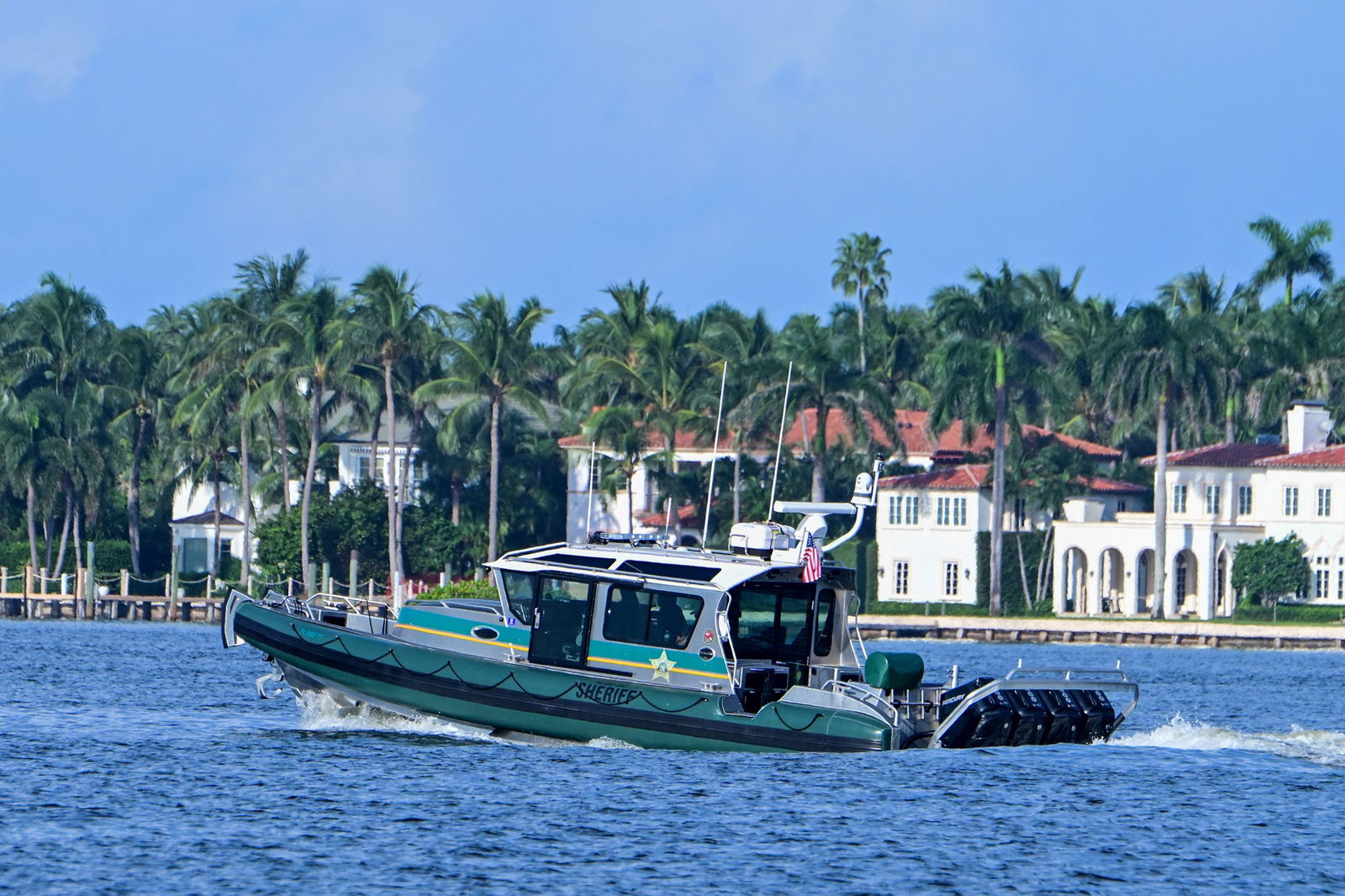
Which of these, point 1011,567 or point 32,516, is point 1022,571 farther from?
point 32,516

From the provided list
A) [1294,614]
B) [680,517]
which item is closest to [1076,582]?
[1294,614]

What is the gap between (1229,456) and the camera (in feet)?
268

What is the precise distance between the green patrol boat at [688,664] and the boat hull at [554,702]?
0.07 feet

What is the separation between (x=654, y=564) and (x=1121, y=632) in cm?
4832

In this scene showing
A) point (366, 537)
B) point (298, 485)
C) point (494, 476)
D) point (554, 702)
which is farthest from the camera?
point (298, 485)

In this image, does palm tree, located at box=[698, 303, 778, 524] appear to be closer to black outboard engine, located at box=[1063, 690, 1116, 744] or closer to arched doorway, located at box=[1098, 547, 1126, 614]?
arched doorway, located at box=[1098, 547, 1126, 614]

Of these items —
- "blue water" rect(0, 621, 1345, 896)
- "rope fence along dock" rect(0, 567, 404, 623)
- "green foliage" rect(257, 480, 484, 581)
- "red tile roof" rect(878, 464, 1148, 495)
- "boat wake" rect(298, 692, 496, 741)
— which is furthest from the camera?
"green foliage" rect(257, 480, 484, 581)

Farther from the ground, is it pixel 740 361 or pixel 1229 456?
pixel 740 361

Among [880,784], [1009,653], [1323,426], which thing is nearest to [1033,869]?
[880,784]

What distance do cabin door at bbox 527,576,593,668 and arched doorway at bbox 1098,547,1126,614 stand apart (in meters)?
57.4

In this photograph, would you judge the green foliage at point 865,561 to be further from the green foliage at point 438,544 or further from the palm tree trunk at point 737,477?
the green foliage at point 438,544

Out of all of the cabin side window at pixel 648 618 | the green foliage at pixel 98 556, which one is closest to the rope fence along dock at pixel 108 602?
the green foliage at pixel 98 556

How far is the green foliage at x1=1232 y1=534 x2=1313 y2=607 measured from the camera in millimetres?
77438

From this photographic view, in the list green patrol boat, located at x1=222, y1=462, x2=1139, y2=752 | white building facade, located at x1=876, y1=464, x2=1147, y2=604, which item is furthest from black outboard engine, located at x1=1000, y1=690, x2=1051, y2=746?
white building facade, located at x1=876, y1=464, x2=1147, y2=604
